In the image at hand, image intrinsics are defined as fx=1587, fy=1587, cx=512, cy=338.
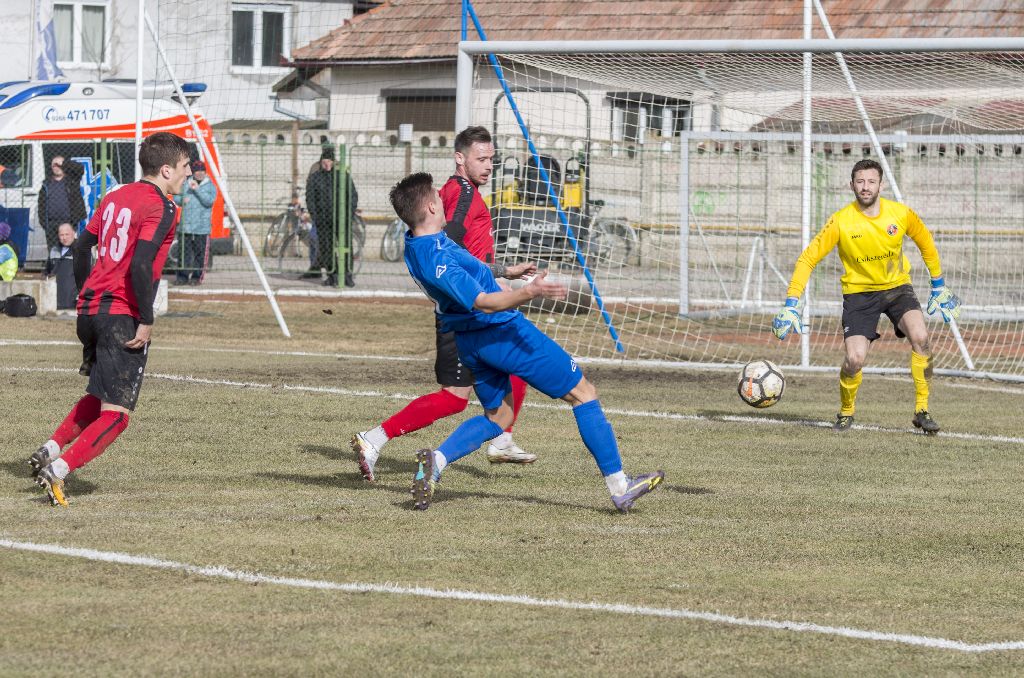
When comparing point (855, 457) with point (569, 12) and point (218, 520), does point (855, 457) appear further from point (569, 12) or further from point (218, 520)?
point (569, 12)

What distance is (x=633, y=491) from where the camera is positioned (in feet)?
25.5

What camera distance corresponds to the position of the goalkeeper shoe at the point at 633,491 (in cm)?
777

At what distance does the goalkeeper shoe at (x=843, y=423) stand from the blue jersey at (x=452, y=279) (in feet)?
13.2

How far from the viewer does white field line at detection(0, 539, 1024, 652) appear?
5570 mm

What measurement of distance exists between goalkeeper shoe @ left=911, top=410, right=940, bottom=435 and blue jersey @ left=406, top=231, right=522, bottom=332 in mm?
4176

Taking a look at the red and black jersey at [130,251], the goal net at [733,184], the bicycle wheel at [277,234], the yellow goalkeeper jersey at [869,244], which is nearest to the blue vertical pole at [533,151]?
the goal net at [733,184]

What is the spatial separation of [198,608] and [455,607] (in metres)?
0.94

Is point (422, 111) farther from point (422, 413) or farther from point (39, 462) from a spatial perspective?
point (39, 462)

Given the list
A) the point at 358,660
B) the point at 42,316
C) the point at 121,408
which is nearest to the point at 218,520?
the point at 121,408

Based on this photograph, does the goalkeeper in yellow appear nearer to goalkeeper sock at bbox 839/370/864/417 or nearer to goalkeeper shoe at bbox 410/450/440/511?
goalkeeper sock at bbox 839/370/864/417

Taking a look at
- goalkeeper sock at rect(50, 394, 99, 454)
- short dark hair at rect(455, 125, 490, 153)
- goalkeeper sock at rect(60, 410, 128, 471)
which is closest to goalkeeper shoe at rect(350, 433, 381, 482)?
goalkeeper sock at rect(60, 410, 128, 471)

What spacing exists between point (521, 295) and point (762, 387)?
427 cm

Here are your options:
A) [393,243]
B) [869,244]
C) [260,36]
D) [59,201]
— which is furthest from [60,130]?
[869,244]

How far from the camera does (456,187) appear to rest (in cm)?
928
